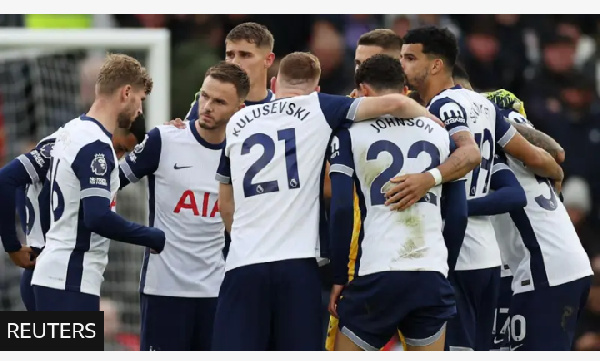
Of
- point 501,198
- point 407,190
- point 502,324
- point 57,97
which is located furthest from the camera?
point 57,97

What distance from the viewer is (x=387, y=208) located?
20.5 feet

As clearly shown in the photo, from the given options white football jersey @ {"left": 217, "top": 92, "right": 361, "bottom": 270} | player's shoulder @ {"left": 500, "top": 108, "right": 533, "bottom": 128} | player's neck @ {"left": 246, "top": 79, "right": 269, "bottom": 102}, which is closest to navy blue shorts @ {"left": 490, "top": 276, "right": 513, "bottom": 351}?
player's shoulder @ {"left": 500, "top": 108, "right": 533, "bottom": 128}

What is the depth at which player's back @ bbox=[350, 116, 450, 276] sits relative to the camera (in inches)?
245

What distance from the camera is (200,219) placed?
725 centimetres

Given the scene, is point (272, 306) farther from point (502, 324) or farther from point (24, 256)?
point (502, 324)

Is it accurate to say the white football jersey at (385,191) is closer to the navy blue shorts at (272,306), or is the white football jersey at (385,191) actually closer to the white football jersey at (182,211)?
the navy blue shorts at (272,306)

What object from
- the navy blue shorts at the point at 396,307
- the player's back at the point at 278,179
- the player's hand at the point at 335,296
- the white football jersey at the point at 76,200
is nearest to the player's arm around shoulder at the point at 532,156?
the navy blue shorts at the point at 396,307

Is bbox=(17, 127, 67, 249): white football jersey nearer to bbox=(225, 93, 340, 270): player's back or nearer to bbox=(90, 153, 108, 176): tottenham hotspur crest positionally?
bbox=(90, 153, 108, 176): tottenham hotspur crest

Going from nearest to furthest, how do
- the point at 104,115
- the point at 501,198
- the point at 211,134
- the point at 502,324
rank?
the point at 104,115 < the point at 501,198 < the point at 211,134 < the point at 502,324

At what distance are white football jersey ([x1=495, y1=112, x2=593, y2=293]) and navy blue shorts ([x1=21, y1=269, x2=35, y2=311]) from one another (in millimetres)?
2871

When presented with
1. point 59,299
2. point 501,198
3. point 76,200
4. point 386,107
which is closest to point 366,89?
point 386,107

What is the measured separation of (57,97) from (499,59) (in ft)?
15.3

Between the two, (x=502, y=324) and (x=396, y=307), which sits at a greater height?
A: (x=396, y=307)
